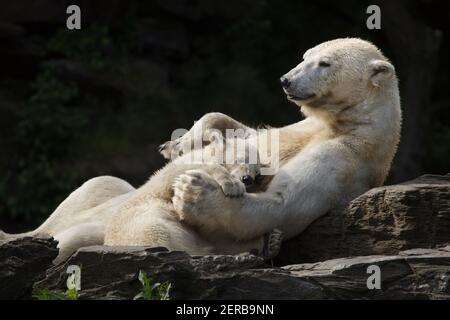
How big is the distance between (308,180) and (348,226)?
0.40 m

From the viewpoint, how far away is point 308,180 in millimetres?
6262

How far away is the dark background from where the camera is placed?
14000mm

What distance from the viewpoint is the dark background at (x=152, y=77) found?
14.0 m

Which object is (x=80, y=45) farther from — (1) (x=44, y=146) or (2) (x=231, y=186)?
(2) (x=231, y=186)

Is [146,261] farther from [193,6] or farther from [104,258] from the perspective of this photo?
[193,6]

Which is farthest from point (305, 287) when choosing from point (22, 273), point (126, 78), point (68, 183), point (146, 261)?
point (126, 78)

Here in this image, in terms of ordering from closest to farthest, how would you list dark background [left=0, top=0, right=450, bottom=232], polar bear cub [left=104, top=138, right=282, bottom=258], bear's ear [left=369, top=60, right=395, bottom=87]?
polar bear cub [left=104, top=138, right=282, bottom=258]
bear's ear [left=369, top=60, right=395, bottom=87]
dark background [left=0, top=0, right=450, bottom=232]

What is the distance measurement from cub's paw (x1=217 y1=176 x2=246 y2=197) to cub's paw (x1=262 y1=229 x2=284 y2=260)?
0.34 metres

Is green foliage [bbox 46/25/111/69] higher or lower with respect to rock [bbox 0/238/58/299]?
higher

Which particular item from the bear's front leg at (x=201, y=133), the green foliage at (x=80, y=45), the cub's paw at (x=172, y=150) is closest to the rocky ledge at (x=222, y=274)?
the bear's front leg at (x=201, y=133)

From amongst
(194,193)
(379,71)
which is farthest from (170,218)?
(379,71)

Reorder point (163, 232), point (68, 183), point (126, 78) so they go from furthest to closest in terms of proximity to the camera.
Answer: point (126, 78) → point (68, 183) → point (163, 232)

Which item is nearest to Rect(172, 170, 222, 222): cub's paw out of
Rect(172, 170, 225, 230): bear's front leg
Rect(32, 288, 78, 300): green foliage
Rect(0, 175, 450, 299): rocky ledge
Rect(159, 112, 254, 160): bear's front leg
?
Rect(172, 170, 225, 230): bear's front leg

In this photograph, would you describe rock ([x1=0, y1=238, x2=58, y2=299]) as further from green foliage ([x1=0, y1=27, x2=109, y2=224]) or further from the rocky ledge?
green foliage ([x1=0, y1=27, x2=109, y2=224])
